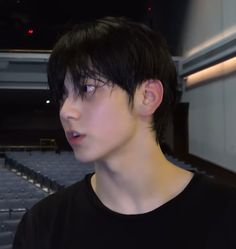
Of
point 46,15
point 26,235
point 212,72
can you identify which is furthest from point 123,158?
point 46,15

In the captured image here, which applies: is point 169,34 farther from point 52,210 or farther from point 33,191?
point 52,210

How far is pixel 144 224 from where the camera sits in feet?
3.21

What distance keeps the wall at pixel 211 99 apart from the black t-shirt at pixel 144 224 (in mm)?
9400

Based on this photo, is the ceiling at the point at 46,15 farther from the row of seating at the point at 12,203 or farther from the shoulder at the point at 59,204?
the shoulder at the point at 59,204

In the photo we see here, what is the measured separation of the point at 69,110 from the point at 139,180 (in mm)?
223

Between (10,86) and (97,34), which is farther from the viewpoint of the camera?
(10,86)

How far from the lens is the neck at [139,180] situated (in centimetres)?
100

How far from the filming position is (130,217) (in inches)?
39.1

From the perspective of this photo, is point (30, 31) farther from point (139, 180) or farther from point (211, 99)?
point (139, 180)

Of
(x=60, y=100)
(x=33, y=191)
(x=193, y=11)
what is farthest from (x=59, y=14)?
(x=60, y=100)

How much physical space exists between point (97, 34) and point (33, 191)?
703 centimetres

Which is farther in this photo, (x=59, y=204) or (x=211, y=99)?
(x=211, y=99)

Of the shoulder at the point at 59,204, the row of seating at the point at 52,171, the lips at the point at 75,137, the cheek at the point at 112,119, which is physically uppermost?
the cheek at the point at 112,119

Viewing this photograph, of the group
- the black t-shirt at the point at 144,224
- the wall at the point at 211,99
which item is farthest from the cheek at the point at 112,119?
the wall at the point at 211,99
